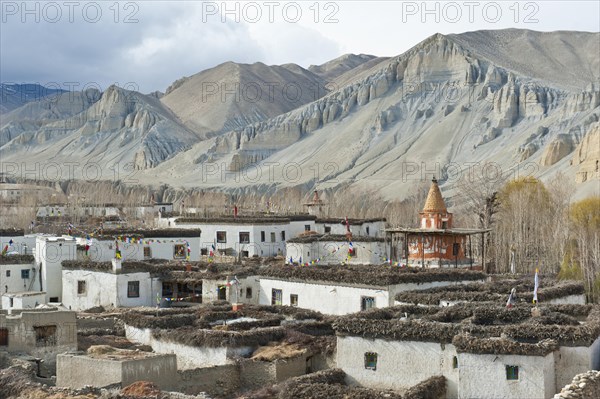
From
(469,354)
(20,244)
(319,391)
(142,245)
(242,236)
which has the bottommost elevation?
(319,391)

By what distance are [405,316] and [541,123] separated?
136 meters

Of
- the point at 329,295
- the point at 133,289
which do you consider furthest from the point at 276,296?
the point at 133,289

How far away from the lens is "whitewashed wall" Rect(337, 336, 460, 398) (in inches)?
918

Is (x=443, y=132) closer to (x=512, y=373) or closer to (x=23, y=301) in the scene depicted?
(x=23, y=301)

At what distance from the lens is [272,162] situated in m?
194

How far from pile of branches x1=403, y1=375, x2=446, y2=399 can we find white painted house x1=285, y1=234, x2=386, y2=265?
31.5 metres

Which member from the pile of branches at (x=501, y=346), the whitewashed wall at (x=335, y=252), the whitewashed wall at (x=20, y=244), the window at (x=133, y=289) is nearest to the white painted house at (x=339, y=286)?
the window at (x=133, y=289)

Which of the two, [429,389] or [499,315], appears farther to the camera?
[499,315]

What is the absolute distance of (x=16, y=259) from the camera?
45969 mm

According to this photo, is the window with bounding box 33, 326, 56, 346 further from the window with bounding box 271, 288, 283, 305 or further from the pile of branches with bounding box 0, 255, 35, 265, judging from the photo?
the pile of branches with bounding box 0, 255, 35, 265

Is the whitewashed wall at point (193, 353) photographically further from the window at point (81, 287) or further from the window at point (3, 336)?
the window at point (81, 287)

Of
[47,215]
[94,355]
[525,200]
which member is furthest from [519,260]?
[47,215]

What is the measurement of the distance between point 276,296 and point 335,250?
55.4ft

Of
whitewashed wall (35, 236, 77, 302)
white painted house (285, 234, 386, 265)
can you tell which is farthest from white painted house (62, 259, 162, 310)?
white painted house (285, 234, 386, 265)
